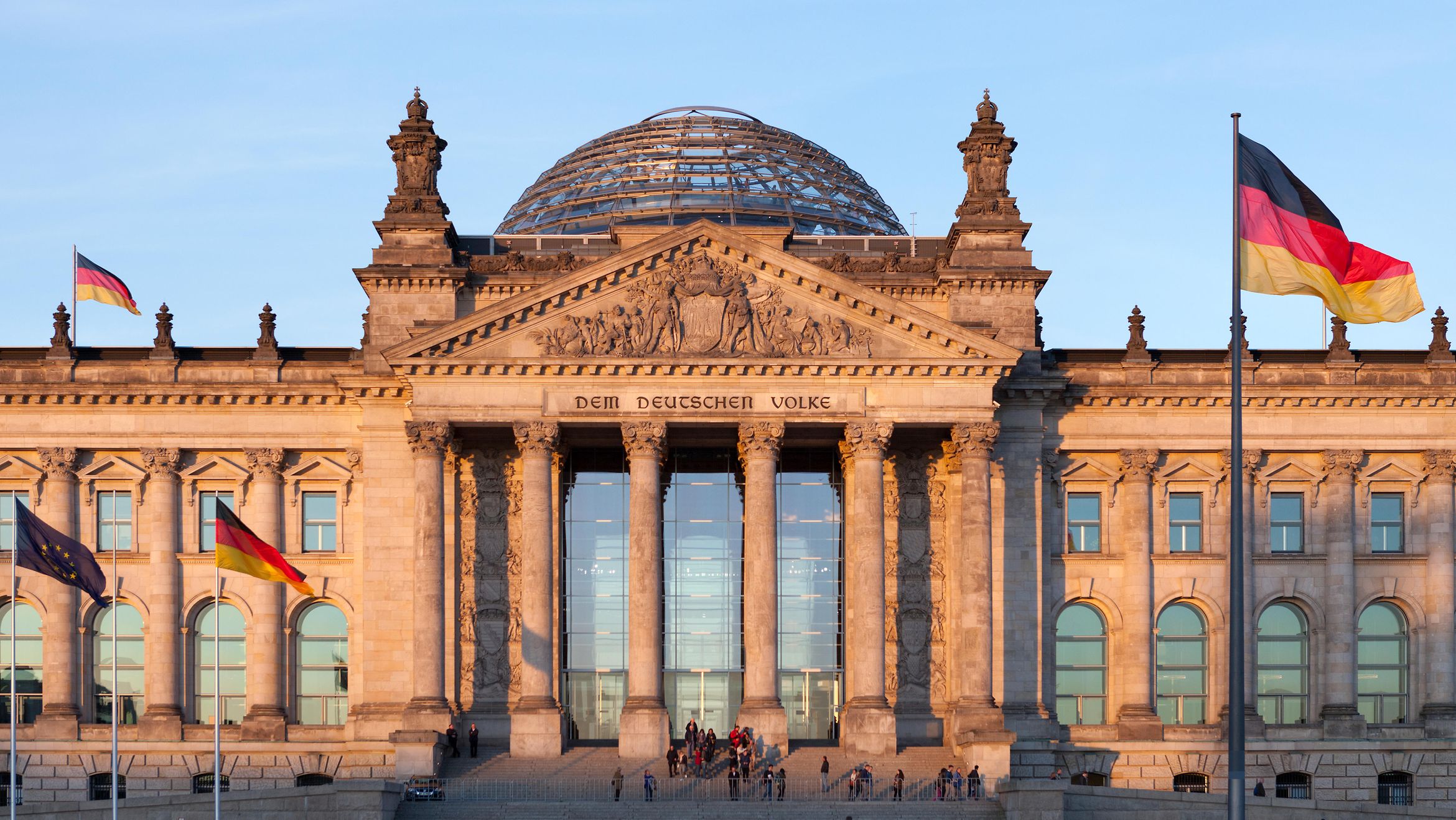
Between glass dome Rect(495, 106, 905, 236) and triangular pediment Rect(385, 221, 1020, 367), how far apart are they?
506 inches

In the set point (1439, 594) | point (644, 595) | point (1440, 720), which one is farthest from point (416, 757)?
point (1439, 594)

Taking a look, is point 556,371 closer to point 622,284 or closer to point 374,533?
point 622,284

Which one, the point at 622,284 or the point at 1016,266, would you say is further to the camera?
the point at 1016,266

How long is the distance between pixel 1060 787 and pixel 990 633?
10101mm

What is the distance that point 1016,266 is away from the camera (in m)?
75.2

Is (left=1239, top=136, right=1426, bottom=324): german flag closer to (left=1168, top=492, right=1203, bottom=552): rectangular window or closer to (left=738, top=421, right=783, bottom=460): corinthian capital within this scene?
(left=738, top=421, right=783, bottom=460): corinthian capital

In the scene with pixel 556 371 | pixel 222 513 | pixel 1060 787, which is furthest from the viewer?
pixel 556 371

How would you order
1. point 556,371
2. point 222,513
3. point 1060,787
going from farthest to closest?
point 556,371 < point 1060,787 < point 222,513

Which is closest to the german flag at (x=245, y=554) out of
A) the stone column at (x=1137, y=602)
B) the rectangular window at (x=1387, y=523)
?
the stone column at (x=1137, y=602)

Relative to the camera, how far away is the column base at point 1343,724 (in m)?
74.4

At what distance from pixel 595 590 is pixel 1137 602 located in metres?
20.5

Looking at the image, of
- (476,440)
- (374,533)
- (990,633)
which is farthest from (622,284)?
(990,633)

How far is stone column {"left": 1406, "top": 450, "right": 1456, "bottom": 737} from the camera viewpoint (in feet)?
245

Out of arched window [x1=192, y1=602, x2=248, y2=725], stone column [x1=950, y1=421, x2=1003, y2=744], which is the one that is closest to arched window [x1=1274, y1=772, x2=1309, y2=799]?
stone column [x1=950, y1=421, x2=1003, y2=744]
